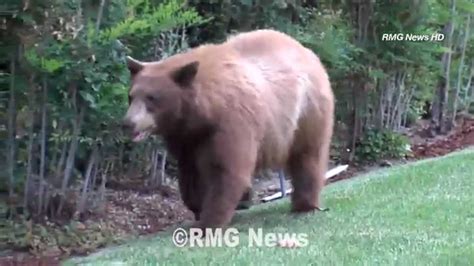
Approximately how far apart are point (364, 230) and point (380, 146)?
521 cm

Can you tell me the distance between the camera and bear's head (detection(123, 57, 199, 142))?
755 centimetres

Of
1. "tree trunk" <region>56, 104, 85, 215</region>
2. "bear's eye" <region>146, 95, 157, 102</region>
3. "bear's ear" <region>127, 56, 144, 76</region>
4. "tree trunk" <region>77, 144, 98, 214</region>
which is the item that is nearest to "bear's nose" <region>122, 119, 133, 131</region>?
"bear's eye" <region>146, 95, 157, 102</region>

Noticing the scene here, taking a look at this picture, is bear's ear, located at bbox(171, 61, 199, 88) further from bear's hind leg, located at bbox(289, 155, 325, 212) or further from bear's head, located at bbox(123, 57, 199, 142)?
bear's hind leg, located at bbox(289, 155, 325, 212)

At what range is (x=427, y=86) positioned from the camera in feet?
47.9

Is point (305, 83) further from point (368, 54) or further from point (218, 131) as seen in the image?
point (368, 54)

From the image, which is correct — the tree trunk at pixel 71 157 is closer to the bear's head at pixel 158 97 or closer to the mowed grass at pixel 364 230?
the mowed grass at pixel 364 230

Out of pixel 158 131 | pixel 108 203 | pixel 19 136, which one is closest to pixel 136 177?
pixel 108 203

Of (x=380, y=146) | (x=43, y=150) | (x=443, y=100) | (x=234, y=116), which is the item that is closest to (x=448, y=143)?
(x=443, y=100)

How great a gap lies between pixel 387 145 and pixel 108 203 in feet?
15.9

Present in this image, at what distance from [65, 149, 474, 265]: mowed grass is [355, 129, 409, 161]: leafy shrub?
6.76 ft

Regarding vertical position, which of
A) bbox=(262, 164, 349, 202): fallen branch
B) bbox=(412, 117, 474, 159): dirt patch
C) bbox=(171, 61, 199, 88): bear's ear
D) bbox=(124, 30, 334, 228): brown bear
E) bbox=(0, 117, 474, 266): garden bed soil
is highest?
bbox=(171, 61, 199, 88): bear's ear

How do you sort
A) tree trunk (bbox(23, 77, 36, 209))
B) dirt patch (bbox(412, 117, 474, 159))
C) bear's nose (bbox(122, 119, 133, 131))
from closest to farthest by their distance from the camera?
1. bear's nose (bbox(122, 119, 133, 131))
2. tree trunk (bbox(23, 77, 36, 209))
3. dirt patch (bbox(412, 117, 474, 159))

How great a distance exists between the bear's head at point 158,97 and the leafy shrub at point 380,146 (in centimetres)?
571

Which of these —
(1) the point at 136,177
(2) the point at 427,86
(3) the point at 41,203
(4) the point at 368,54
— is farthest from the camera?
(2) the point at 427,86
